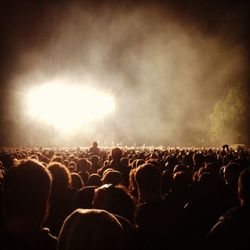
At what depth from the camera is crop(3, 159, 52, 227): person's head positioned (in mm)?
2953

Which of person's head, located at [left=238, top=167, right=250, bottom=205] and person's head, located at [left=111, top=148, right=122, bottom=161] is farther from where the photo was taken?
person's head, located at [left=111, top=148, right=122, bottom=161]

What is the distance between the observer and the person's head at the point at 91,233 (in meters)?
2.14

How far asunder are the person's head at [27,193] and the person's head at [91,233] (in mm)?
774

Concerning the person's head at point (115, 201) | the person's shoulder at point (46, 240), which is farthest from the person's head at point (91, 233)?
the person's head at point (115, 201)

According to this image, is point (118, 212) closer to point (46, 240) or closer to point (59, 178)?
point (46, 240)

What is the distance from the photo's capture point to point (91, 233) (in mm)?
2154

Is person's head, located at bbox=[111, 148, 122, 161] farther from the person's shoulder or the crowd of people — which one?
the person's shoulder

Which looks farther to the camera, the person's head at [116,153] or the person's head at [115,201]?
the person's head at [116,153]

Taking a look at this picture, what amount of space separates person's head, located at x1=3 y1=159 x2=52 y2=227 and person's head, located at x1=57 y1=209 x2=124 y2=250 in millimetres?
774

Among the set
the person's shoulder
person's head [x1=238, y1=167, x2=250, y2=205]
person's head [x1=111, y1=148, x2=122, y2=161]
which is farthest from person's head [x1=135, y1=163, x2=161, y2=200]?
person's head [x1=111, y1=148, x2=122, y2=161]

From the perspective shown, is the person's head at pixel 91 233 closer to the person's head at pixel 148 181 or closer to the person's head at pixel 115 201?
the person's head at pixel 115 201

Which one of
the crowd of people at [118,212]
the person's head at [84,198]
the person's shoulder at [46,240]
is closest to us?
the crowd of people at [118,212]

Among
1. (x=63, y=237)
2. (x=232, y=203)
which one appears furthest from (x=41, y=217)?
(x=232, y=203)

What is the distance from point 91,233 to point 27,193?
1.00 meters
